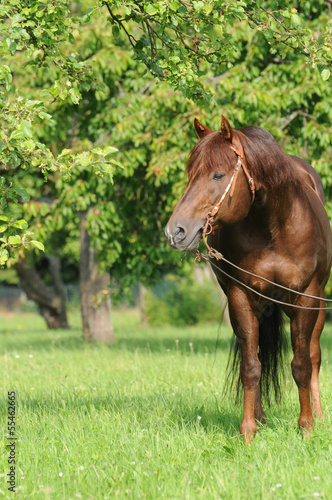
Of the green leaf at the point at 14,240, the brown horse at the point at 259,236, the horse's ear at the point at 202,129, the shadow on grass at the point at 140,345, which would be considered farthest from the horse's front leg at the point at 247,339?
the shadow on grass at the point at 140,345

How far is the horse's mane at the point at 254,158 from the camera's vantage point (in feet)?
12.8

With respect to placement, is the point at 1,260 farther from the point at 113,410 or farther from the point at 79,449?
the point at 113,410

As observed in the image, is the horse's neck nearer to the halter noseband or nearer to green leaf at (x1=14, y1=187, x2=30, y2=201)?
the halter noseband

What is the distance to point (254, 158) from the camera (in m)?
4.08

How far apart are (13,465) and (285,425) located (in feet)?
6.66

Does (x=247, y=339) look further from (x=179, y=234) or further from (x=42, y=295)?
(x=42, y=295)

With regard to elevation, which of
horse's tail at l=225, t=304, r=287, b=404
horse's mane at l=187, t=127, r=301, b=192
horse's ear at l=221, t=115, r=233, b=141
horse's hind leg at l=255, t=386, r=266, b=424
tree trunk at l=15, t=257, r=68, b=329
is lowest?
tree trunk at l=15, t=257, r=68, b=329

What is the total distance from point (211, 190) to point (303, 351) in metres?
1.48

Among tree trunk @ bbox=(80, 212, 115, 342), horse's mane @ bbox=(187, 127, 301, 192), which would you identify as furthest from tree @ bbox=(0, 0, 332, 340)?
horse's mane @ bbox=(187, 127, 301, 192)

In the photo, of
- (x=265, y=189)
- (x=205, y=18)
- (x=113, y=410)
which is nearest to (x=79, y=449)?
(x=113, y=410)

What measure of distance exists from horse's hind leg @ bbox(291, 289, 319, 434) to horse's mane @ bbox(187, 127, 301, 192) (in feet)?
2.86

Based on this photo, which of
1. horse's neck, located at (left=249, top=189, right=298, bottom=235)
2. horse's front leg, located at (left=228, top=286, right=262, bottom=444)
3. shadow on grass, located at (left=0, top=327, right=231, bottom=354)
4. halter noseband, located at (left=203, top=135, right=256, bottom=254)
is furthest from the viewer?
shadow on grass, located at (left=0, top=327, right=231, bottom=354)

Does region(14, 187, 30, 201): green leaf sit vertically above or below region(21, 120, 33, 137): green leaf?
below

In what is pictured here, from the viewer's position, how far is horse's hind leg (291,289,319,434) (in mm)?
4449
